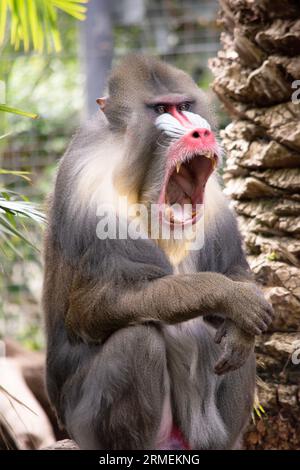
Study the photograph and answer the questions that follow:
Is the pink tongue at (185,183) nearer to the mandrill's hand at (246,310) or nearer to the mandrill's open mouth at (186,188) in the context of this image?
the mandrill's open mouth at (186,188)

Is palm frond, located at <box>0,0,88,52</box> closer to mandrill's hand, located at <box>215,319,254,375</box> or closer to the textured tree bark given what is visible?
the textured tree bark

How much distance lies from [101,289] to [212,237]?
62 centimetres

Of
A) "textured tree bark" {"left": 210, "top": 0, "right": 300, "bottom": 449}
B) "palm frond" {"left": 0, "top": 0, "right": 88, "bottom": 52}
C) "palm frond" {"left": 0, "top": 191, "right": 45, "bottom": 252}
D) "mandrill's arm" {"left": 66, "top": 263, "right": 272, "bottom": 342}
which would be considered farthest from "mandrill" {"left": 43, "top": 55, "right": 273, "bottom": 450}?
"palm frond" {"left": 0, "top": 0, "right": 88, "bottom": 52}

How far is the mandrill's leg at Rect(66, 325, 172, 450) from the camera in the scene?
3.09m

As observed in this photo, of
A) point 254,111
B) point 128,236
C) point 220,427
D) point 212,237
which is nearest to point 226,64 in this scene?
point 254,111

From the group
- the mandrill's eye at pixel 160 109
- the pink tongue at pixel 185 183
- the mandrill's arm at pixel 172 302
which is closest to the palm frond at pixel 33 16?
the mandrill's eye at pixel 160 109

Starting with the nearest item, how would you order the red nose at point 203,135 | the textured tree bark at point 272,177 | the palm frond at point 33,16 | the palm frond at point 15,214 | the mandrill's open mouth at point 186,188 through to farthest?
the red nose at point 203,135 → the mandrill's open mouth at point 186,188 → the palm frond at point 15,214 → the textured tree bark at point 272,177 → the palm frond at point 33,16

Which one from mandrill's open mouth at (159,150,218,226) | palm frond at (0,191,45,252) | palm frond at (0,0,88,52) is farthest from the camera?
palm frond at (0,0,88,52)

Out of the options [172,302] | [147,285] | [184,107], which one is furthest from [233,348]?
[184,107]

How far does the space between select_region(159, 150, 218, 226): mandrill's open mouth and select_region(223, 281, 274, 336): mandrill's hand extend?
34 centimetres

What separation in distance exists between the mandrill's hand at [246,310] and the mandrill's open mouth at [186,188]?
1.12ft

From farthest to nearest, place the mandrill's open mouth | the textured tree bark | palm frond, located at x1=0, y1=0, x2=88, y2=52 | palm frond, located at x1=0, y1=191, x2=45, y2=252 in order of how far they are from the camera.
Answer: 1. palm frond, located at x1=0, y1=0, x2=88, y2=52
2. the textured tree bark
3. palm frond, located at x1=0, y1=191, x2=45, y2=252
4. the mandrill's open mouth

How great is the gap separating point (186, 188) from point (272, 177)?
0.91 metres

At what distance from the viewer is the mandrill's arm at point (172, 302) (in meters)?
3.05
